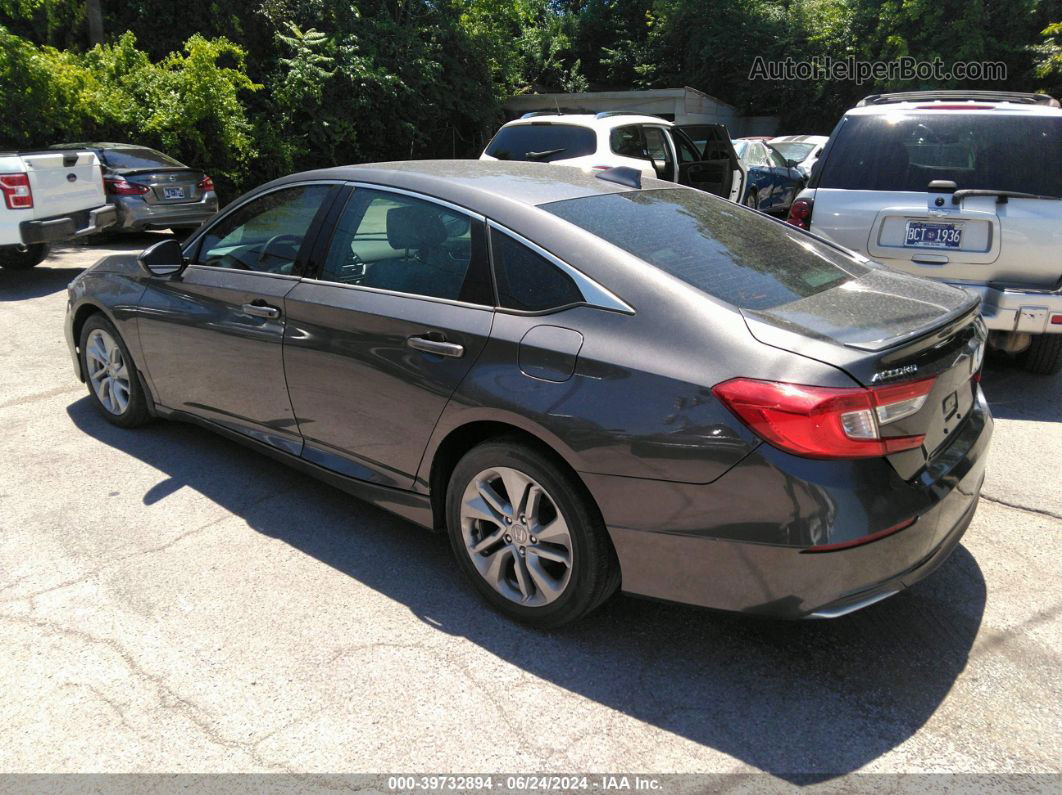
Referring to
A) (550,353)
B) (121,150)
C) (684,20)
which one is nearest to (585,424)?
(550,353)

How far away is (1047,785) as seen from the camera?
7.67 feet

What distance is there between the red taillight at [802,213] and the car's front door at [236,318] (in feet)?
11.3

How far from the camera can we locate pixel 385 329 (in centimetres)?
332

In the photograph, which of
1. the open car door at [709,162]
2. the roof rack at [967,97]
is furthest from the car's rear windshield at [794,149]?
the roof rack at [967,97]

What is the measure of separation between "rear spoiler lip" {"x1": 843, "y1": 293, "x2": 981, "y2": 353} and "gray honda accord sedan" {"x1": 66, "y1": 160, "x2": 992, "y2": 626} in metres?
0.02

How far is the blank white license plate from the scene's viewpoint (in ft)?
17.9

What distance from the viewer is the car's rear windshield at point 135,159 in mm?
11080

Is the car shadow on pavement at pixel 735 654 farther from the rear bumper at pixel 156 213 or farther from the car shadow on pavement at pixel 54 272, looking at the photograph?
the rear bumper at pixel 156 213

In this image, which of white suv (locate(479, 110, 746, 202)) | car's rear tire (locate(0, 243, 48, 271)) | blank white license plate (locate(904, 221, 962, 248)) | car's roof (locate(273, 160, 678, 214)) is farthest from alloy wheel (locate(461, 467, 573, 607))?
car's rear tire (locate(0, 243, 48, 271))

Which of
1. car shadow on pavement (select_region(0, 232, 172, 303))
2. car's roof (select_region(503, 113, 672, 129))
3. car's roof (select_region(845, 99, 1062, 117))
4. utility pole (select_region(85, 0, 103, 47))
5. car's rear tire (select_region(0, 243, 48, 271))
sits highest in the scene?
utility pole (select_region(85, 0, 103, 47))

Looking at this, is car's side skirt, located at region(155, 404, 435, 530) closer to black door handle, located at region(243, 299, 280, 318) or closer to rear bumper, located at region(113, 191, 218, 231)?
black door handle, located at region(243, 299, 280, 318)

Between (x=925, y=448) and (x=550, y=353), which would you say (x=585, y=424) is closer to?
(x=550, y=353)

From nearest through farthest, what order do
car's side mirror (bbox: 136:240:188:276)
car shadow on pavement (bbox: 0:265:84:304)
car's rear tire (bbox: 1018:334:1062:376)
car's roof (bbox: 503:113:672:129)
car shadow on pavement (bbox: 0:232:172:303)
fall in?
car's side mirror (bbox: 136:240:188:276) → car's rear tire (bbox: 1018:334:1062:376) → car shadow on pavement (bbox: 0:265:84:304) → car shadow on pavement (bbox: 0:232:172:303) → car's roof (bbox: 503:113:672:129)

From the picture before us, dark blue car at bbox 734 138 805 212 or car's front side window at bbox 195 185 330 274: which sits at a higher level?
car's front side window at bbox 195 185 330 274
